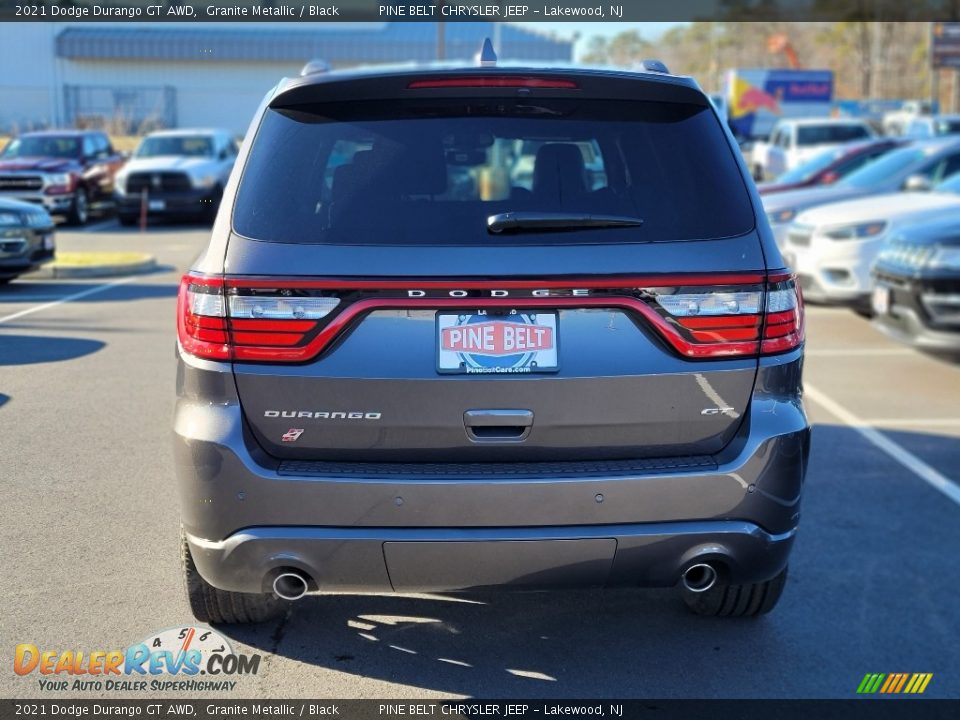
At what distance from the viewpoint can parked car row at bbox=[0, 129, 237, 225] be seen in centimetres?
2172

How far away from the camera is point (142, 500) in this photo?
5430 mm

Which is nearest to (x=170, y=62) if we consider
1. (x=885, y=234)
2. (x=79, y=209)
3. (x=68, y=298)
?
(x=79, y=209)

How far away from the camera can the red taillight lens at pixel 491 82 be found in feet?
11.3

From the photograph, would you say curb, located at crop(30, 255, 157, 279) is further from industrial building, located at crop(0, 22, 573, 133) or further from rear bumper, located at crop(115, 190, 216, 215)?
industrial building, located at crop(0, 22, 573, 133)

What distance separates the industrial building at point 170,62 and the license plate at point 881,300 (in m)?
45.1

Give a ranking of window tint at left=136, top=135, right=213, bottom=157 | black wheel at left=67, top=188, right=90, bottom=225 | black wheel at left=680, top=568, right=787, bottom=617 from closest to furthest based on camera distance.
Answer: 1. black wheel at left=680, top=568, right=787, bottom=617
2. black wheel at left=67, top=188, right=90, bottom=225
3. window tint at left=136, top=135, right=213, bottom=157

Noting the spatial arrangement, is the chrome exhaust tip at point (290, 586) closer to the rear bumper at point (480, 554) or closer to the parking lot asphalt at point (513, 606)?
the rear bumper at point (480, 554)

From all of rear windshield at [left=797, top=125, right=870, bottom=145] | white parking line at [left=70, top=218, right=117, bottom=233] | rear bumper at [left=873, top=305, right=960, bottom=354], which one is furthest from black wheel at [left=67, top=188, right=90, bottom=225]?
rear windshield at [left=797, top=125, right=870, bottom=145]

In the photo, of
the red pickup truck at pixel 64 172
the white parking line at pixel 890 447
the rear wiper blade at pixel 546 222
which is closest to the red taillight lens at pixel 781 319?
the rear wiper blade at pixel 546 222

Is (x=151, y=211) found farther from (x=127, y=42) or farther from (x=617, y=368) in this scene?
(x=127, y=42)

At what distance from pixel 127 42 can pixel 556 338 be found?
5662 cm

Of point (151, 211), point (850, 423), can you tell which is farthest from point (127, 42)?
point (850, 423)

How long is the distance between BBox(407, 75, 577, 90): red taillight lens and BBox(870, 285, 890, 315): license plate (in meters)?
5.82

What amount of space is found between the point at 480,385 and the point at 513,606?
Result: 1.41 meters
